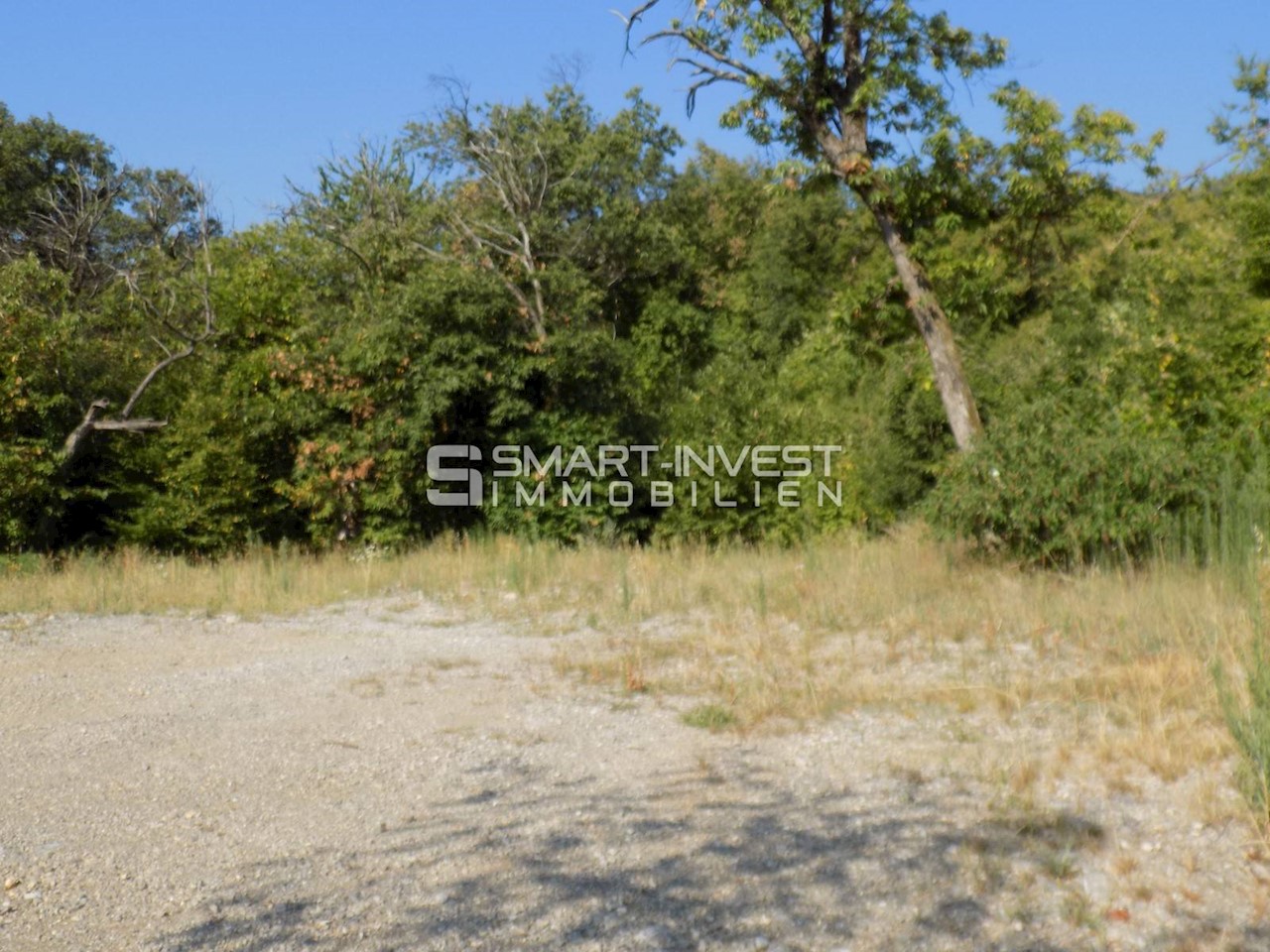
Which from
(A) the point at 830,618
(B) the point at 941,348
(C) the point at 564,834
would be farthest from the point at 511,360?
(C) the point at 564,834

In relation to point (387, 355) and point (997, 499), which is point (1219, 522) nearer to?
point (997, 499)

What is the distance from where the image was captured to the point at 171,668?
29.4 ft

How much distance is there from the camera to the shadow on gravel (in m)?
4.20

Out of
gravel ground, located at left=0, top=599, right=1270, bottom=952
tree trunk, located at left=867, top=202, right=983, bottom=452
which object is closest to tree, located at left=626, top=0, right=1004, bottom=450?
tree trunk, located at left=867, top=202, right=983, bottom=452

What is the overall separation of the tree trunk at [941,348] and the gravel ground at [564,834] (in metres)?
8.57

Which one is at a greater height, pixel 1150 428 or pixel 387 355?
pixel 387 355

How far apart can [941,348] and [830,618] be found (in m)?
6.40

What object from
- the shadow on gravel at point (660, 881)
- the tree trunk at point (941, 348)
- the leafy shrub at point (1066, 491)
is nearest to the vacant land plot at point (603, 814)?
the shadow on gravel at point (660, 881)

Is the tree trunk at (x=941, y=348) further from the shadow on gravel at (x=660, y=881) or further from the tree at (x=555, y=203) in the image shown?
the shadow on gravel at (x=660, y=881)

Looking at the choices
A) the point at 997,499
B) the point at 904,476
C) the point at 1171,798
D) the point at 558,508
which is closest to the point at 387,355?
the point at 558,508

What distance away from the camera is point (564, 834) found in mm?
5215

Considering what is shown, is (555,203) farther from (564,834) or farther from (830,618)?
→ (564,834)

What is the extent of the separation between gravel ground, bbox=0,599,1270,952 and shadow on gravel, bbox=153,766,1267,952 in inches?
0.5

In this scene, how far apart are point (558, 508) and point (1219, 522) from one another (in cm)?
936
